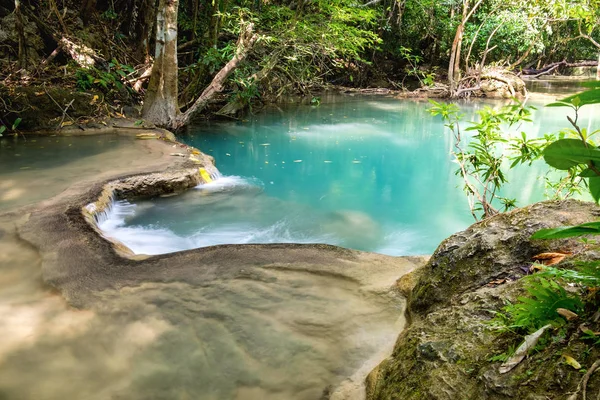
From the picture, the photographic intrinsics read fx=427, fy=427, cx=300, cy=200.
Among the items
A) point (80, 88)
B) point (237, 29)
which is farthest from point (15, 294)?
point (237, 29)

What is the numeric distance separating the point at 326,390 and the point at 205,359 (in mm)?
682

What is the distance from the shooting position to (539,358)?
1.39m

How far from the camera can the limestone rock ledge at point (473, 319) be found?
1.43m

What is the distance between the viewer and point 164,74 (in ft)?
29.6

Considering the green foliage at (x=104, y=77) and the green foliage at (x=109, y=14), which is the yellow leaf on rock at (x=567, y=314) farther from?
the green foliage at (x=109, y=14)

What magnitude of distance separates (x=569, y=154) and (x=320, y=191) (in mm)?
6459

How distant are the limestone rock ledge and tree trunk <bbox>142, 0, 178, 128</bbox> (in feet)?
25.0

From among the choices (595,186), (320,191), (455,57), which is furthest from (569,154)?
(455,57)

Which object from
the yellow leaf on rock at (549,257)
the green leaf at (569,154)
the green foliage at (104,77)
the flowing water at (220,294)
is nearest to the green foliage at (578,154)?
the green leaf at (569,154)

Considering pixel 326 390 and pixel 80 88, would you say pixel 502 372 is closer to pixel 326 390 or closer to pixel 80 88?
pixel 326 390

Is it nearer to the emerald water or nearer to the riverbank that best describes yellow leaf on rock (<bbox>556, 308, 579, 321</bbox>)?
the riverbank

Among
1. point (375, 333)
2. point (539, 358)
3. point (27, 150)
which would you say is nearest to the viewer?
point (539, 358)

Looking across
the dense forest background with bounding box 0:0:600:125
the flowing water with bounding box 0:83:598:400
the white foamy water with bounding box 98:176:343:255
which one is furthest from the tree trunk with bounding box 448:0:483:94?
the white foamy water with bounding box 98:176:343:255

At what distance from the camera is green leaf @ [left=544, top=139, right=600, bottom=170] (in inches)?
46.7
